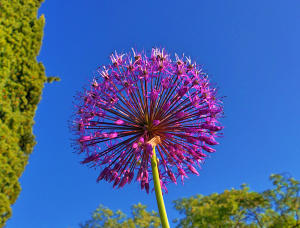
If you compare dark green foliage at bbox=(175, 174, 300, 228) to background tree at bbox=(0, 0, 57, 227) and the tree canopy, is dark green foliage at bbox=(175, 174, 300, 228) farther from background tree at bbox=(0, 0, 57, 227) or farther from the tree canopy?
background tree at bbox=(0, 0, 57, 227)

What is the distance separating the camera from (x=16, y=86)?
1000 cm

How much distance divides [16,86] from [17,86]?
0.04 m

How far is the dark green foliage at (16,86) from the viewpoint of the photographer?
8.63 m

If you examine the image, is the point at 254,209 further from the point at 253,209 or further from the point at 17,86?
the point at 17,86

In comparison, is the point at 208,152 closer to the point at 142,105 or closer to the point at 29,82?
the point at 142,105

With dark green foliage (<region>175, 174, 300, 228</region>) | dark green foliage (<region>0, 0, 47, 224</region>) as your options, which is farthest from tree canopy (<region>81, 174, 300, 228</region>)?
dark green foliage (<region>0, 0, 47, 224</region>)

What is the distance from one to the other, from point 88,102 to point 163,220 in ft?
10.2

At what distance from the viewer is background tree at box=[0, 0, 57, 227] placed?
863 cm

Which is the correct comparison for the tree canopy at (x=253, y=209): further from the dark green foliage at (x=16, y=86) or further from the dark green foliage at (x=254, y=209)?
the dark green foliage at (x=16, y=86)

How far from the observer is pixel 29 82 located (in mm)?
10359

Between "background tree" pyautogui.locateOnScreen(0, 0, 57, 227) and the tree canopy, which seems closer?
"background tree" pyautogui.locateOnScreen(0, 0, 57, 227)

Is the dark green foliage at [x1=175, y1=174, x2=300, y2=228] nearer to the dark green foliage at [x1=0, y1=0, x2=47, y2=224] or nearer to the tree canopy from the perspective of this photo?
the tree canopy

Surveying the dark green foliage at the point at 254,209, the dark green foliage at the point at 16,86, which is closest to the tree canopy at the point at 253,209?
the dark green foliage at the point at 254,209

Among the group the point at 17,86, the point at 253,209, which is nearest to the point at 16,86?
the point at 17,86
